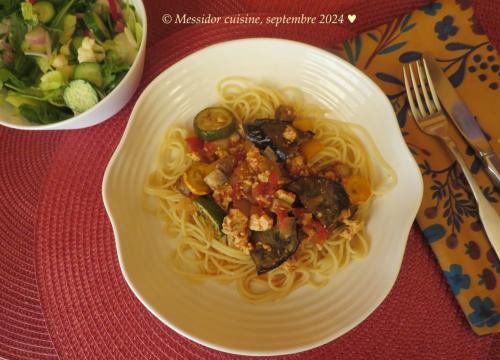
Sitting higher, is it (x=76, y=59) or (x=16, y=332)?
(x=76, y=59)

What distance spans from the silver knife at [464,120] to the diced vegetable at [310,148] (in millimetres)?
767

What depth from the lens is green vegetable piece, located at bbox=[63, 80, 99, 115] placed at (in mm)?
2162

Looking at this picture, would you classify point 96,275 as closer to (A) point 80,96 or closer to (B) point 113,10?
(A) point 80,96

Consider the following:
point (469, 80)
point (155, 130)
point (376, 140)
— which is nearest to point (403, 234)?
point (376, 140)

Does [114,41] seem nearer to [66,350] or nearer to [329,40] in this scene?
[329,40]

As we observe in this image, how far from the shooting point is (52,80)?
2287 mm

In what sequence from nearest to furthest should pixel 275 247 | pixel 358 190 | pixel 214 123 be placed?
pixel 275 247
pixel 358 190
pixel 214 123

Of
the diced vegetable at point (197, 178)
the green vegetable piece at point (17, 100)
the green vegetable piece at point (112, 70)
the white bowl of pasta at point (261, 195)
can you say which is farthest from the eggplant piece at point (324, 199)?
the green vegetable piece at point (17, 100)

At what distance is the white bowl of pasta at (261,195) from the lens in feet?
6.36

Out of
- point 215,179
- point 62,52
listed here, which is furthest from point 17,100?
point 215,179

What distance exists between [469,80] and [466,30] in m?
0.34

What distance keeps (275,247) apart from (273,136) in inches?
23.8

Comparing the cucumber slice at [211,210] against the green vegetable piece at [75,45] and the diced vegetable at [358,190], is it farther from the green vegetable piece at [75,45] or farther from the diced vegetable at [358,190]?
the green vegetable piece at [75,45]

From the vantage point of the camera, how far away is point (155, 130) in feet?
7.47
